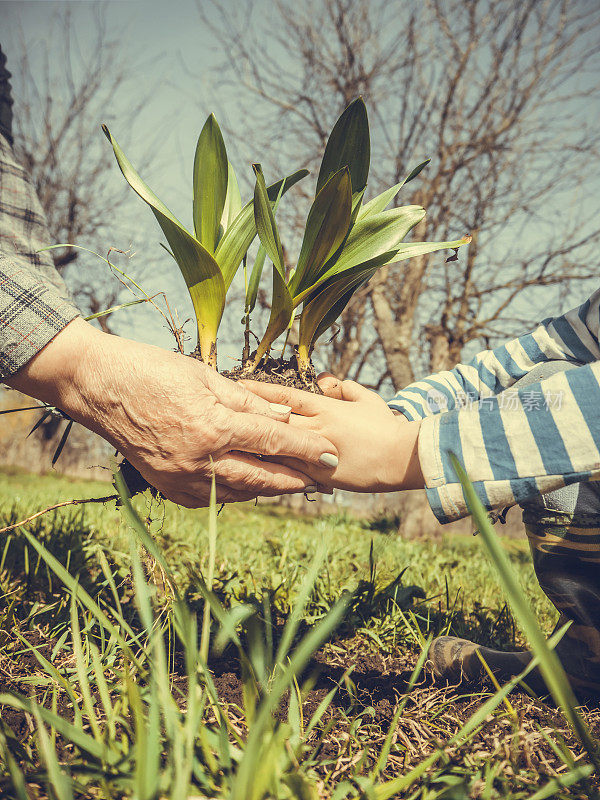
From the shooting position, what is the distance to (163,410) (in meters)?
1.07

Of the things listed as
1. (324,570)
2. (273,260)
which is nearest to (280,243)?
(273,260)

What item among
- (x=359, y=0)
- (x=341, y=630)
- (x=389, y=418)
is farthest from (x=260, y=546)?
(x=359, y=0)

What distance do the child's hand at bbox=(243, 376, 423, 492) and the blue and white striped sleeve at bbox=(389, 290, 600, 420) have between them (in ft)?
1.38

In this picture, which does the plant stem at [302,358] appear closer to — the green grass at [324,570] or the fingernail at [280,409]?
the fingernail at [280,409]

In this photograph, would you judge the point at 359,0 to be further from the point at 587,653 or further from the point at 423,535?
the point at 587,653

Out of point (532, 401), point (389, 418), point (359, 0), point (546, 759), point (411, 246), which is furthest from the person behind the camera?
point (359, 0)

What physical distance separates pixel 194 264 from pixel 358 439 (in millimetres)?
690

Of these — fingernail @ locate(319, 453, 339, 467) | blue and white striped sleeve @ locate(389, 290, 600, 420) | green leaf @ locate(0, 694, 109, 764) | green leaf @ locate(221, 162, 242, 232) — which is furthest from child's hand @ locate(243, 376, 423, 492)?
green leaf @ locate(0, 694, 109, 764)

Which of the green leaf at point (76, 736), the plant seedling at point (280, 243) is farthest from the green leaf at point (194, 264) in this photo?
the green leaf at point (76, 736)

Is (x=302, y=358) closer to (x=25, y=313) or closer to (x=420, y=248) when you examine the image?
(x=420, y=248)

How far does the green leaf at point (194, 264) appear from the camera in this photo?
131cm

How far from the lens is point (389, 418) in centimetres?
122

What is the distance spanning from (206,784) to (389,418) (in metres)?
0.83

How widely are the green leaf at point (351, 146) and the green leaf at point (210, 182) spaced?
293mm
